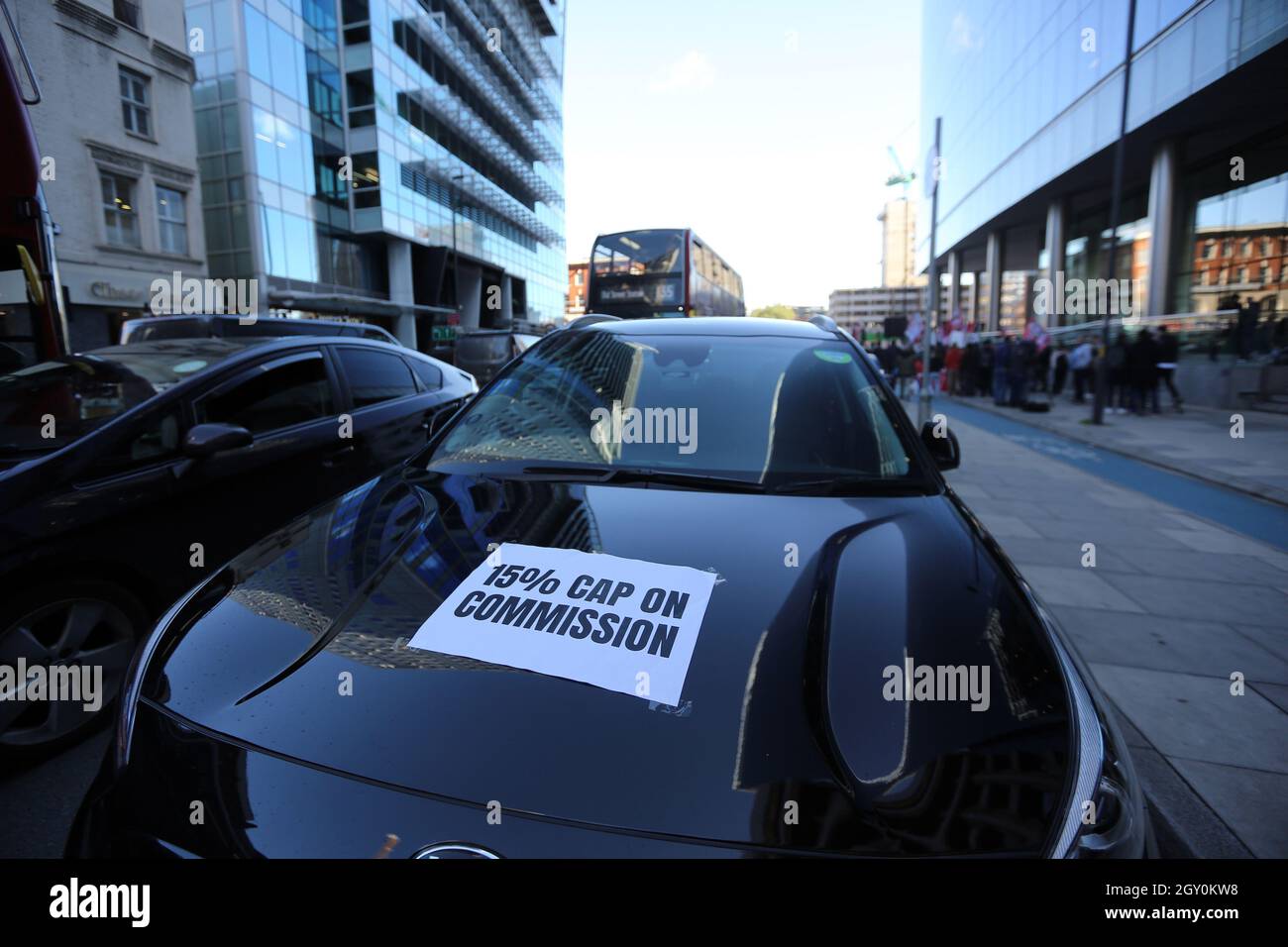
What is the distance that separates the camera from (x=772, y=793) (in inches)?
42.4

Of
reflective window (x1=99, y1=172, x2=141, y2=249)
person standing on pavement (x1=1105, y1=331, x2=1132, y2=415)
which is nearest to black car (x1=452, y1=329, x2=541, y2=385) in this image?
reflective window (x1=99, y1=172, x2=141, y2=249)

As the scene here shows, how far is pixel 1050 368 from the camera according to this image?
821 inches

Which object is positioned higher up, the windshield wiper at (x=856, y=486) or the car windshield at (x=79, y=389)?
the car windshield at (x=79, y=389)

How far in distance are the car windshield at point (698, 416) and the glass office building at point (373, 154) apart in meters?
16.6

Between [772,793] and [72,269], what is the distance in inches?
904

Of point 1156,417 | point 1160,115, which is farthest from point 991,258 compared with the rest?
point 1156,417

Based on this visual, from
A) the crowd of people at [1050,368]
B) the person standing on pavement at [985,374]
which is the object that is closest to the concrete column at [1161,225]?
the crowd of people at [1050,368]

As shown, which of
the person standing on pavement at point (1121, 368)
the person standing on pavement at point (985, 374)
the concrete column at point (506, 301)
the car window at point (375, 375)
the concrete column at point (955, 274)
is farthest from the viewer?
the concrete column at point (955, 274)

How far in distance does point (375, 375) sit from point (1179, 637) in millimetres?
5290

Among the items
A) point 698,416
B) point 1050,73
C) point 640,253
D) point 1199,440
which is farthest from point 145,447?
point 1050,73

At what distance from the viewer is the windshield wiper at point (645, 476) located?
2.11 m

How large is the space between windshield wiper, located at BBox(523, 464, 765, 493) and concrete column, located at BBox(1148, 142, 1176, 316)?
24992 millimetres

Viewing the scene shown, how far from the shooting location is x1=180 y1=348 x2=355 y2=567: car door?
321 cm
